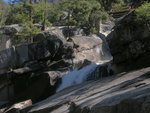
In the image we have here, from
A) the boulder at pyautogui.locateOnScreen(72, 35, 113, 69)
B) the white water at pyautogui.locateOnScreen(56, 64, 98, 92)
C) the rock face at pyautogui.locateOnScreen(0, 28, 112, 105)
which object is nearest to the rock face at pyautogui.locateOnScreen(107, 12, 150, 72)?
the white water at pyautogui.locateOnScreen(56, 64, 98, 92)

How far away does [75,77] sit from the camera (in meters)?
22.1

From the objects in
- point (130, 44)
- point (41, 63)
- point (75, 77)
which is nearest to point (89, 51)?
point (41, 63)

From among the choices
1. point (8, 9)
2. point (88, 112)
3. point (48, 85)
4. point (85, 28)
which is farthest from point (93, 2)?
point (88, 112)

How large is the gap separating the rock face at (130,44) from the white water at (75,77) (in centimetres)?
214

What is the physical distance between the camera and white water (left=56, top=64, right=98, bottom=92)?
2161 cm

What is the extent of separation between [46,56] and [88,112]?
A: 16.1 m

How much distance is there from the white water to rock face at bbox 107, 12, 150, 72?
2.14 m

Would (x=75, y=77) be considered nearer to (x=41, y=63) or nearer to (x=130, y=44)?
(x=41, y=63)

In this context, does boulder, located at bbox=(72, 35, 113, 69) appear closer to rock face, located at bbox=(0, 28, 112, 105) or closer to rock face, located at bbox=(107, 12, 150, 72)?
rock face, located at bbox=(0, 28, 112, 105)

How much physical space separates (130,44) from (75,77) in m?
4.67

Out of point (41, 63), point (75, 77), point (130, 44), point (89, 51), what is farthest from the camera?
point (89, 51)

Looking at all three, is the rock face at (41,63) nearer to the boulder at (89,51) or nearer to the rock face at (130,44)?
the boulder at (89,51)

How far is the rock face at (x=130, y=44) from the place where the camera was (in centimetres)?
1862

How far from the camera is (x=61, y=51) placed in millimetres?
25719
